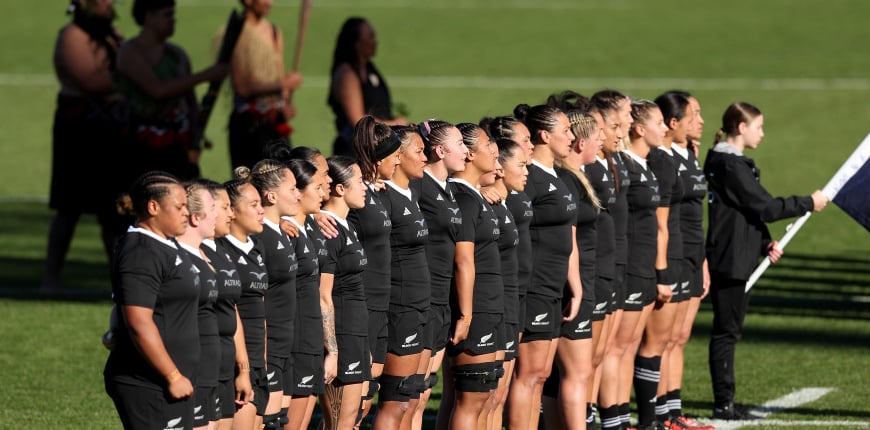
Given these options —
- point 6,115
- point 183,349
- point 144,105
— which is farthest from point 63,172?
point 6,115

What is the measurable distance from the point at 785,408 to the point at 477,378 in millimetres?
3304

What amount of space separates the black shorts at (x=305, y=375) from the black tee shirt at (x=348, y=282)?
0.85 ft

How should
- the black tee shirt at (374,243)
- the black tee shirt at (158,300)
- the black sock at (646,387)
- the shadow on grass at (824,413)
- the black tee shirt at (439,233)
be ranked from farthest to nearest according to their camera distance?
the shadow on grass at (824,413)
the black sock at (646,387)
the black tee shirt at (439,233)
the black tee shirt at (374,243)
the black tee shirt at (158,300)

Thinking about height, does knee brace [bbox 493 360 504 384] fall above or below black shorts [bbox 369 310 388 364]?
below

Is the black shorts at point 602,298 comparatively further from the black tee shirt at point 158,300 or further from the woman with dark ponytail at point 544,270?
the black tee shirt at point 158,300

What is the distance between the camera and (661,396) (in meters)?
10.6

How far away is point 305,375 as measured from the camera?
7.87 m

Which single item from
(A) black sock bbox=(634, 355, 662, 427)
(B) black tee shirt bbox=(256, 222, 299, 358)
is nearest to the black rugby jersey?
(A) black sock bbox=(634, 355, 662, 427)

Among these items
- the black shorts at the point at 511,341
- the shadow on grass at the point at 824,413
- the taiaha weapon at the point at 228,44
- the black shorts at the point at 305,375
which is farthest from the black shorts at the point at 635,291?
the taiaha weapon at the point at 228,44

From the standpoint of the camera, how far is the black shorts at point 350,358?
808cm

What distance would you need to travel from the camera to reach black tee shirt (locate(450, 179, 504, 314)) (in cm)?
868

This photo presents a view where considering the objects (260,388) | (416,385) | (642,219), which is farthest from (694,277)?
(260,388)

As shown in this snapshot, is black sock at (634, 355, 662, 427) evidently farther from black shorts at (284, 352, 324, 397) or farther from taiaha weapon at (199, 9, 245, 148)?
taiaha weapon at (199, 9, 245, 148)

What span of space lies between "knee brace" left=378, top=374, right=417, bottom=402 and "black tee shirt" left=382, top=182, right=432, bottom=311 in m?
0.38
